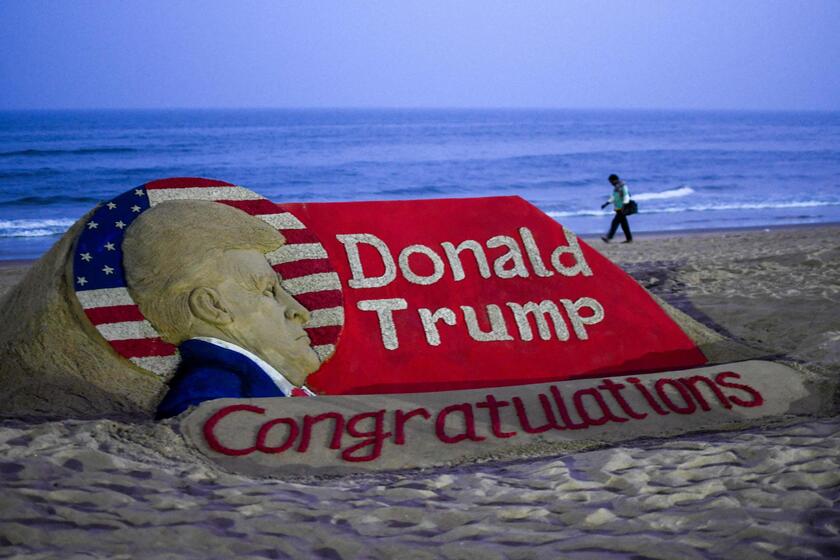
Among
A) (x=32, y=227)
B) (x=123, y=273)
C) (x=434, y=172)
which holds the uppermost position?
(x=434, y=172)

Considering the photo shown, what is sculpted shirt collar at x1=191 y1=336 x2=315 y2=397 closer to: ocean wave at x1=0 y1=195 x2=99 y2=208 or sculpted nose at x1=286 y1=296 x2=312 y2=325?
sculpted nose at x1=286 y1=296 x2=312 y2=325

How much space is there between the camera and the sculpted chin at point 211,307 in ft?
13.8

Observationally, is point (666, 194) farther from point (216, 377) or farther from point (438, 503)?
point (438, 503)

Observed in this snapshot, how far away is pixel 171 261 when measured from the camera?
4.26 meters

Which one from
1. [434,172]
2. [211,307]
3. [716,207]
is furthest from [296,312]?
[434,172]

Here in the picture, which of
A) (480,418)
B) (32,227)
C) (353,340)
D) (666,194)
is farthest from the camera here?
(666,194)

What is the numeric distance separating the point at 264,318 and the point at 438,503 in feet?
5.54

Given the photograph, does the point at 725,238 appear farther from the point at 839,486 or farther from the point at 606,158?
the point at 606,158

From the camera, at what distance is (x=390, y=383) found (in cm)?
464

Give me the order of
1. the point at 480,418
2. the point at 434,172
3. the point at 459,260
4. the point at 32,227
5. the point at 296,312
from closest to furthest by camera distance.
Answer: the point at 480,418, the point at 296,312, the point at 459,260, the point at 32,227, the point at 434,172

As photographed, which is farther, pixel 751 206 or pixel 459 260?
pixel 751 206

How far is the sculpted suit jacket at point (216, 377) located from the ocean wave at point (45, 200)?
56.8 ft

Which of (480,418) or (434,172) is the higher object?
(434,172)

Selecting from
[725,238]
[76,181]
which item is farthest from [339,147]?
[725,238]
